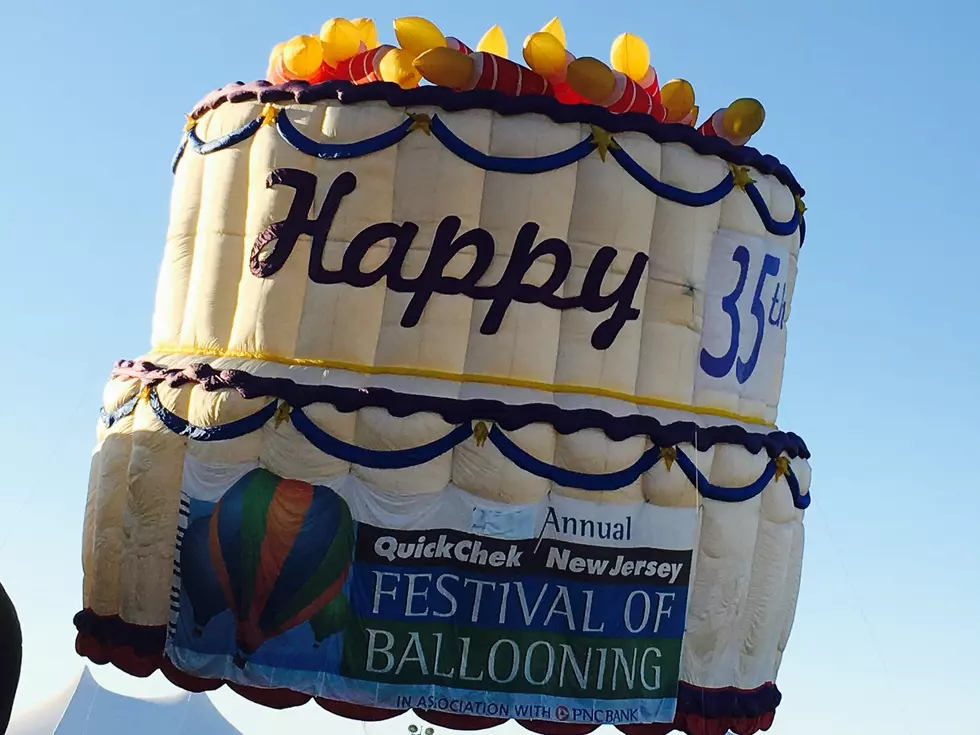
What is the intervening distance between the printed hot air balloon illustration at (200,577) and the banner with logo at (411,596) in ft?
0.04

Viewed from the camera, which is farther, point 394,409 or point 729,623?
point 729,623

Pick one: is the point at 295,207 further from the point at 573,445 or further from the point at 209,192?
the point at 573,445

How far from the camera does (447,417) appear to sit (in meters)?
12.7

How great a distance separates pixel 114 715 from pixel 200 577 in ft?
48.9

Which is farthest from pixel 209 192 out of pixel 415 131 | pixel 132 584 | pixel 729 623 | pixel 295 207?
pixel 729 623

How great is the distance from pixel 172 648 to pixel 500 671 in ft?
8.59

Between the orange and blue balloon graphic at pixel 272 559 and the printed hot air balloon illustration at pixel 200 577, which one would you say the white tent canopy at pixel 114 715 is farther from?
the orange and blue balloon graphic at pixel 272 559

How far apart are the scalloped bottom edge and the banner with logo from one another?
4.9 inches

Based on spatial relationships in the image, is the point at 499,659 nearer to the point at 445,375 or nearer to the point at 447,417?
the point at 447,417

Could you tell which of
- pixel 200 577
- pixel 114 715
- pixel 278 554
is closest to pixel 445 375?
pixel 278 554

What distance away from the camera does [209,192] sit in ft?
45.6

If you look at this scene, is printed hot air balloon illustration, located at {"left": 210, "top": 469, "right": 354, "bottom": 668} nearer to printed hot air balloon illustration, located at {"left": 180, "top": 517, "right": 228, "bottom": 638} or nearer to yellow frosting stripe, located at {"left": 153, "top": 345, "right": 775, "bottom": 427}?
printed hot air balloon illustration, located at {"left": 180, "top": 517, "right": 228, "bottom": 638}

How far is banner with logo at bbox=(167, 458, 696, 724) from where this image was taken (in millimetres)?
12695

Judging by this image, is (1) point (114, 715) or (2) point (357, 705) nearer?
(2) point (357, 705)
